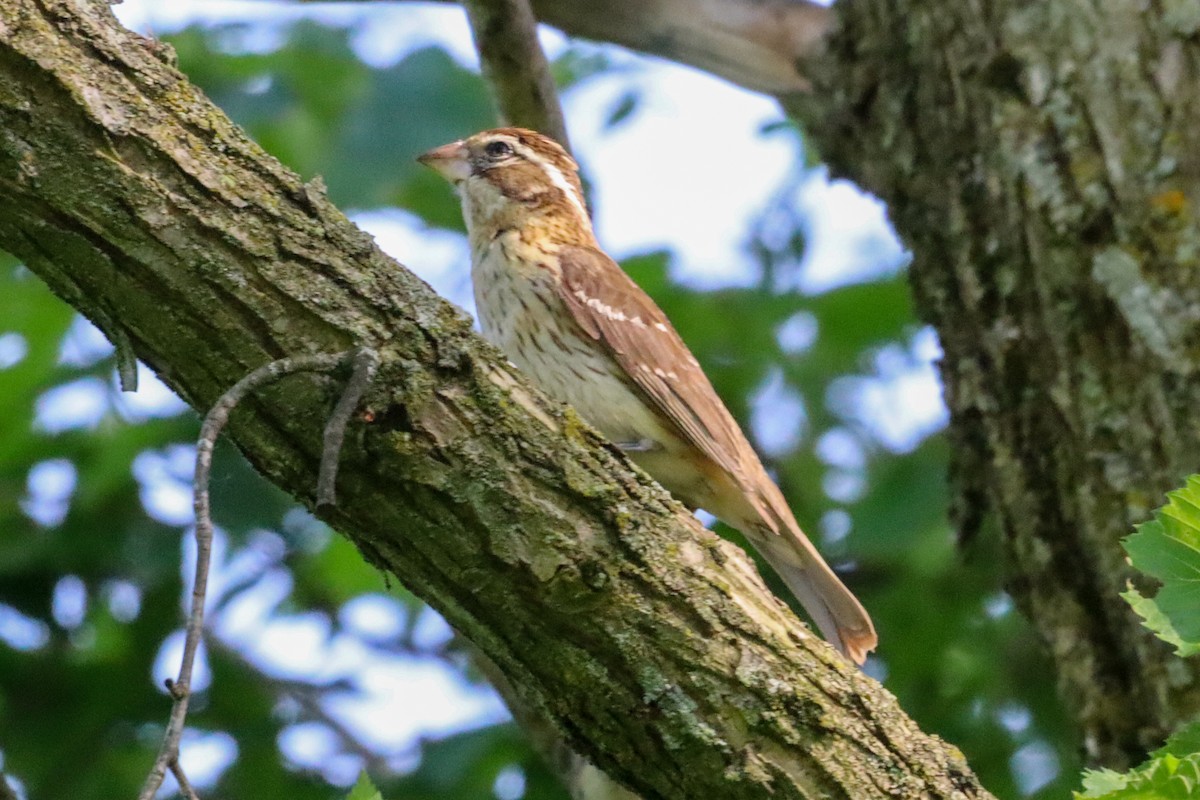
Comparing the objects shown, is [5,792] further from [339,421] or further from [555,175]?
[555,175]

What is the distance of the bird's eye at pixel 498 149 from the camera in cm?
588

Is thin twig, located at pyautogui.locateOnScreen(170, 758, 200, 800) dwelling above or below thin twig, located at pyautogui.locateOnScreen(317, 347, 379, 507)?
below

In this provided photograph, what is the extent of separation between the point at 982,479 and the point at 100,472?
329cm

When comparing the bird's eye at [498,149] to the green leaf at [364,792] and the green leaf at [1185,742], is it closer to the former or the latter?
the green leaf at [364,792]

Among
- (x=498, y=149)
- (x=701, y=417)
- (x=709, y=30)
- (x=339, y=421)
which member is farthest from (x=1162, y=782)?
(x=709, y=30)

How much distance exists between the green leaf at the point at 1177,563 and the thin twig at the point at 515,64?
2.59 meters

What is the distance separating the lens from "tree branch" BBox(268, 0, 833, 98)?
614 centimetres

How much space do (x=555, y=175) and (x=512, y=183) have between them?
0.58 feet

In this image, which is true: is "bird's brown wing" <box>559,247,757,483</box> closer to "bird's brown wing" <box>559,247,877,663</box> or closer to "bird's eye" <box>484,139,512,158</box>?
"bird's brown wing" <box>559,247,877,663</box>

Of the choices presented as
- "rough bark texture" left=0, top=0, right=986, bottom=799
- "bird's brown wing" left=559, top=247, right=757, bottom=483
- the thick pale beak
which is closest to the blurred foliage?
the thick pale beak

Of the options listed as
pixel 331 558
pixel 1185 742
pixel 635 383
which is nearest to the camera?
pixel 1185 742

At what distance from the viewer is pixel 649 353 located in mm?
5332

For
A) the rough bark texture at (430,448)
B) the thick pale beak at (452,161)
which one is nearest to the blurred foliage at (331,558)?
the thick pale beak at (452,161)

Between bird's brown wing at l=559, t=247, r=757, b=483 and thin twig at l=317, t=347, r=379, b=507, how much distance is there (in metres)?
2.48
